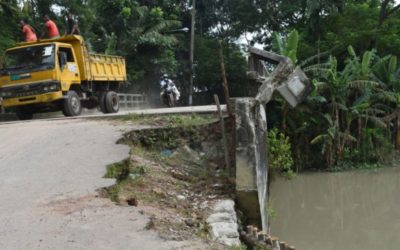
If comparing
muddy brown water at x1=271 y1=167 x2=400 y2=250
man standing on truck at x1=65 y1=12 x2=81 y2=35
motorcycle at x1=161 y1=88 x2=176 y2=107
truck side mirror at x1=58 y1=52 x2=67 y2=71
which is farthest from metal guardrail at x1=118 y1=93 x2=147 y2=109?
muddy brown water at x1=271 y1=167 x2=400 y2=250

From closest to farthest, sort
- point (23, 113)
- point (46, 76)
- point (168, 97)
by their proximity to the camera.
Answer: point (46, 76) → point (23, 113) → point (168, 97)

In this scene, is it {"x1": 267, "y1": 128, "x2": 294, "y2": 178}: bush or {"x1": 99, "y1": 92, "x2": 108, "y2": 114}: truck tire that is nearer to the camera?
{"x1": 267, "y1": 128, "x2": 294, "y2": 178}: bush

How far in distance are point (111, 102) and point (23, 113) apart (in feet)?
8.99

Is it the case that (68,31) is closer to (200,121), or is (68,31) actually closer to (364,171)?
(200,121)

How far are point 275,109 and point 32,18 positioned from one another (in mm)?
13342

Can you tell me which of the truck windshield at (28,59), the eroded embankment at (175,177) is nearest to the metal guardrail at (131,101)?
the truck windshield at (28,59)

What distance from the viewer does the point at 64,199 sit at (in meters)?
5.64

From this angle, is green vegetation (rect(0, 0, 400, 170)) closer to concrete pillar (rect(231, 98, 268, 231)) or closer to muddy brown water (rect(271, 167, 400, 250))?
muddy brown water (rect(271, 167, 400, 250))

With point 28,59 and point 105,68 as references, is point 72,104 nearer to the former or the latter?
point 28,59

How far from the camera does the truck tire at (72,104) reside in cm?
1416

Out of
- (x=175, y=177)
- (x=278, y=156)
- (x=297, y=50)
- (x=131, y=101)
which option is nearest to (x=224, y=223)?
(x=175, y=177)

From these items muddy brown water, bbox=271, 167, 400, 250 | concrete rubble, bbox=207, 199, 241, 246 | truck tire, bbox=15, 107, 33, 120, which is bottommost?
muddy brown water, bbox=271, 167, 400, 250

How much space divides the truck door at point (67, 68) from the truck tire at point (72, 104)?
0.83 feet

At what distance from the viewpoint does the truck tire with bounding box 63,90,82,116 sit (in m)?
14.2
